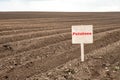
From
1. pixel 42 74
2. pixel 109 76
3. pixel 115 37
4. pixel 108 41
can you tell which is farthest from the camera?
pixel 115 37

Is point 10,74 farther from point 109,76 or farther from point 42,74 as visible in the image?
point 109,76

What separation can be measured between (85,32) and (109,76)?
6.73ft

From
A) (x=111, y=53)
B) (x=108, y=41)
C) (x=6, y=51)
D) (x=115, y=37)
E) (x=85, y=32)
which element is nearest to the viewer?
(x=85, y=32)

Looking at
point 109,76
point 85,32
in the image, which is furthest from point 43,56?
point 109,76

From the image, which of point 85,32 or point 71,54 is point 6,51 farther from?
point 85,32

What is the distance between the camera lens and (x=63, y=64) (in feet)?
34.7

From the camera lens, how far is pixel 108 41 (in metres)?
15.8

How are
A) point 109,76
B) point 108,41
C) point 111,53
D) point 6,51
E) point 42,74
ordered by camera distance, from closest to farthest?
1. point 109,76
2. point 42,74
3. point 111,53
4. point 6,51
5. point 108,41

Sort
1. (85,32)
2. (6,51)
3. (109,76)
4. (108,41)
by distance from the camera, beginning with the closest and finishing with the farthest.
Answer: (109,76) < (85,32) < (6,51) < (108,41)

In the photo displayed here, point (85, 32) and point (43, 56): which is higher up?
point (85, 32)

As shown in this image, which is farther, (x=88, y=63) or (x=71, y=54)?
(x=71, y=54)

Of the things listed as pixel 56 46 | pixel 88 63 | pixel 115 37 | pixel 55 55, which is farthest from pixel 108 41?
pixel 88 63

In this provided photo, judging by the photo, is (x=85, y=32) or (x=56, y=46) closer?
(x=85, y=32)

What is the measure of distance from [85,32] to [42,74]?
209 centimetres
